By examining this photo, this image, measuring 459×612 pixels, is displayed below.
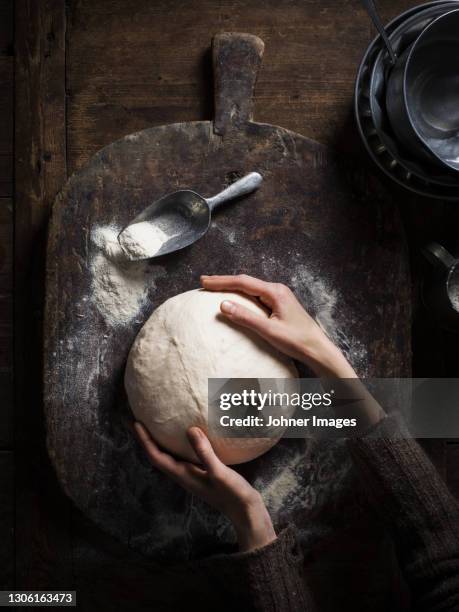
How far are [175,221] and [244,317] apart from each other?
26 cm

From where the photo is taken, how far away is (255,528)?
104cm

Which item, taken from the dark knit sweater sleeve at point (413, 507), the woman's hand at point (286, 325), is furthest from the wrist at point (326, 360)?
the dark knit sweater sleeve at point (413, 507)

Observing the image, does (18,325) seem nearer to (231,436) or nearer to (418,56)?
(231,436)

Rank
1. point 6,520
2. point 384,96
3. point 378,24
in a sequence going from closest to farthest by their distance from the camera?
point 378,24
point 384,96
point 6,520

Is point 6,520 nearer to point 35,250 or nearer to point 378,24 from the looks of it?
point 35,250

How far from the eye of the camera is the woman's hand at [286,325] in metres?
1.04

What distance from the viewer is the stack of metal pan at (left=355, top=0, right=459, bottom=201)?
109 centimetres

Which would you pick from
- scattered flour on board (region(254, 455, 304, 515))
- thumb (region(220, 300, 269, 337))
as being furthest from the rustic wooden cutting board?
thumb (region(220, 300, 269, 337))

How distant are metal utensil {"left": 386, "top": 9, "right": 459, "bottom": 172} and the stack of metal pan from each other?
0.02 metres

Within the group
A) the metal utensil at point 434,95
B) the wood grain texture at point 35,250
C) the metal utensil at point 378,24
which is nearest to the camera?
the metal utensil at point 378,24

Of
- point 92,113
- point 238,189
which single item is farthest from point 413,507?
point 92,113

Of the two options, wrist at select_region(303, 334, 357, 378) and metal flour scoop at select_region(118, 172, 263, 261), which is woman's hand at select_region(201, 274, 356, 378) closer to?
wrist at select_region(303, 334, 357, 378)

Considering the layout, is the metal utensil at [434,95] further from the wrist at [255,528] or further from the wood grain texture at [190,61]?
the wrist at [255,528]

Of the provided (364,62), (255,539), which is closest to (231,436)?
(255,539)
